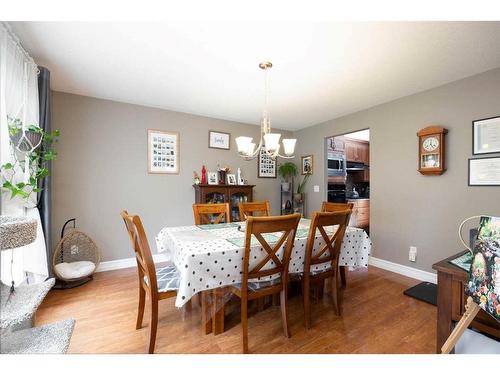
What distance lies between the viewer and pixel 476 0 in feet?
2.66

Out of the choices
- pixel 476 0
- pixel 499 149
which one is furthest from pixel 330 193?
pixel 476 0

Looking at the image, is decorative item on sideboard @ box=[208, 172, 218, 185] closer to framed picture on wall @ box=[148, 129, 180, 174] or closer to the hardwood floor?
framed picture on wall @ box=[148, 129, 180, 174]

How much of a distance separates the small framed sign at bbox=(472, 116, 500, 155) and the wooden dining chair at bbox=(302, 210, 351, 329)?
5.44 feet

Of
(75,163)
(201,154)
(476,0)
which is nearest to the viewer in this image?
(476,0)

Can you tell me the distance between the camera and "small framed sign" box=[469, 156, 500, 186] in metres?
2.10

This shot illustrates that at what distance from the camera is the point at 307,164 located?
13.8ft

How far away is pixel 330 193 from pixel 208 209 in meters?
2.70

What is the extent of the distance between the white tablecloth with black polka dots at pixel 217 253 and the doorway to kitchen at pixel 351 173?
2.23 meters

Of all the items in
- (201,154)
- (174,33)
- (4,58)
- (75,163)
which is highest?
(174,33)

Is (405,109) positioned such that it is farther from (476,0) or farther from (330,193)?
(476,0)

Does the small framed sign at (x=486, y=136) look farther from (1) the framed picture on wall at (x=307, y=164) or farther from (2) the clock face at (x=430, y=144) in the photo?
(1) the framed picture on wall at (x=307, y=164)

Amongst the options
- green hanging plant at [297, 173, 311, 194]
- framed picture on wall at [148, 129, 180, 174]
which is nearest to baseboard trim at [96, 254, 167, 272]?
framed picture on wall at [148, 129, 180, 174]

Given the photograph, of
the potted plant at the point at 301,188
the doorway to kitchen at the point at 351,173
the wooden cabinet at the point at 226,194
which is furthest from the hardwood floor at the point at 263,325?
the doorway to kitchen at the point at 351,173

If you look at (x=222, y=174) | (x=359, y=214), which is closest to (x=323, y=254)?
(x=222, y=174)
